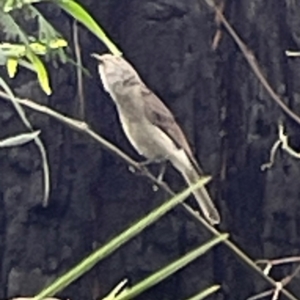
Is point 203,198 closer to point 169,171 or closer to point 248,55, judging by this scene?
point 169,171

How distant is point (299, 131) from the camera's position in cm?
87

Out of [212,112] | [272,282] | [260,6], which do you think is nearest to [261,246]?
[272,282]

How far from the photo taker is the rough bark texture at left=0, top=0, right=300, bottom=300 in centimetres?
83

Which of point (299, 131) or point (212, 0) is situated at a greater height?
point (212, 0)

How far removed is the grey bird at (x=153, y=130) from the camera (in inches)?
32.9

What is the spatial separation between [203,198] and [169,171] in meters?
0.05

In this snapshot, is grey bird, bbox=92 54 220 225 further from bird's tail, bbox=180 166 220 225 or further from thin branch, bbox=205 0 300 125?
thin branch, bbox=205 0 300 125

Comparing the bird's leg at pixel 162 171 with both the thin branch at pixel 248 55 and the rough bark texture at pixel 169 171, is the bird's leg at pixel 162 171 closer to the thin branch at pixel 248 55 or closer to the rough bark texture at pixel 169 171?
the rough bark texture at pixel 169 171

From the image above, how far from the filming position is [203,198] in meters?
0.84

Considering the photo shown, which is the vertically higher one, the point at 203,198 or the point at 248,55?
the point at 248,55

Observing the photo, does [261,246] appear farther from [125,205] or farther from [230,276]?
[125,205]

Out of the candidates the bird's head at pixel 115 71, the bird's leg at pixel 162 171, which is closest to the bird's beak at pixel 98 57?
the bird's head at pixel 115 71

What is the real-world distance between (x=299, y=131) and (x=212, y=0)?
0.60 ft

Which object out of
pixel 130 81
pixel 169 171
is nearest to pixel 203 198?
pixel 169 171
